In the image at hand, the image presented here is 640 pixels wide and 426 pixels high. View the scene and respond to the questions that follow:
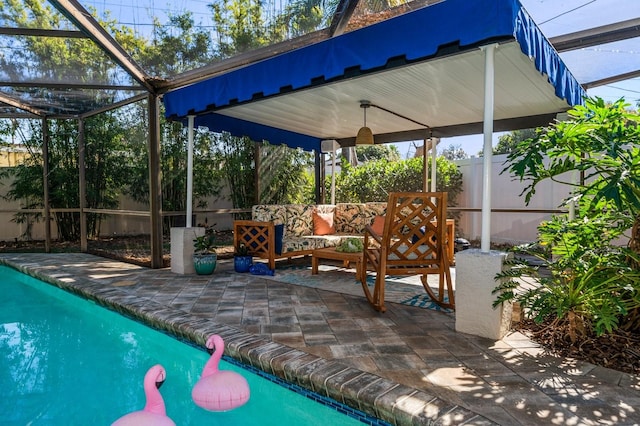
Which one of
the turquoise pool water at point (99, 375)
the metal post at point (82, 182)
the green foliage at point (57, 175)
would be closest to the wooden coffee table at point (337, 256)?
the turquoise pool water at point (99, 375)

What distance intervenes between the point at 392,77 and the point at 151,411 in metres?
3.30

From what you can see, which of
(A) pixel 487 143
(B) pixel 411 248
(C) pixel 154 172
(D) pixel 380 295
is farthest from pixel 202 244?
(A) pixel 487 143

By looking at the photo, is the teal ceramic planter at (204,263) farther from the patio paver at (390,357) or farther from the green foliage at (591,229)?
the green foliage at (591,229)

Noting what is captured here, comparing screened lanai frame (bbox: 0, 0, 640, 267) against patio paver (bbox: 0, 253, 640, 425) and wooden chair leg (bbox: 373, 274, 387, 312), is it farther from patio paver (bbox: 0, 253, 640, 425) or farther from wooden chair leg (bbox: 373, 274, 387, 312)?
wooden chair leg (bbox: 373, 274, 387, 312)

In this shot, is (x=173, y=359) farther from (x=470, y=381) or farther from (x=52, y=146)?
(x=52, y=146)

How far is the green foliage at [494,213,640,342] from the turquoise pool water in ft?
4.80

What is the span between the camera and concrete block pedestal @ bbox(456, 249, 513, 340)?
2.75 meters

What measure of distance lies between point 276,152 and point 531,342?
5525 mm

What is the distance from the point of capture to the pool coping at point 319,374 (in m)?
1.80

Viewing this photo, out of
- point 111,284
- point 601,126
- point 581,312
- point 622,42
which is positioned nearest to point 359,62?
point 601,126

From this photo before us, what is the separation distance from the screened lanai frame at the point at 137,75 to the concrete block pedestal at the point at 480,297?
113 inches

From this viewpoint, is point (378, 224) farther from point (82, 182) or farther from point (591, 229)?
point (82, 182)

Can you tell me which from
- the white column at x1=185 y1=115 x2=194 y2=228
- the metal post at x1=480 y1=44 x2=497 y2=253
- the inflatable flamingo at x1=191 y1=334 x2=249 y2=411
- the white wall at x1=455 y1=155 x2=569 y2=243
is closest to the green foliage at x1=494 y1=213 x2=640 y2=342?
the metal post at x1=480 y1=44 x2=497 y2=253

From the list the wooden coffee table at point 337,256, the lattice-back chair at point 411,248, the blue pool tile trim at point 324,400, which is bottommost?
the blue pool tile trim at point 324,400
